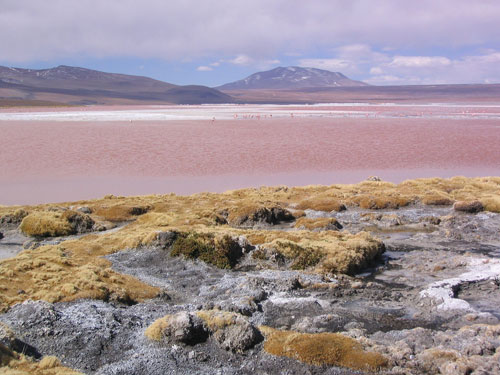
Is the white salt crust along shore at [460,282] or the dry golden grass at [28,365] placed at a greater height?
the dry golden grass at [28,365]

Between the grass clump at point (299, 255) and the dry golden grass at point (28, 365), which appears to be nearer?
the dry golden grass at point (28, 365)

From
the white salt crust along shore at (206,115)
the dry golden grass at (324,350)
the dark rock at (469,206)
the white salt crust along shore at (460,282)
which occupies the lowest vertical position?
the white salt crust along shore at (460,282)

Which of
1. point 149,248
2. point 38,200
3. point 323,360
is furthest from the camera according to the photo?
point 38,200

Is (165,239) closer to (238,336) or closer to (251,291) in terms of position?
(251,291)

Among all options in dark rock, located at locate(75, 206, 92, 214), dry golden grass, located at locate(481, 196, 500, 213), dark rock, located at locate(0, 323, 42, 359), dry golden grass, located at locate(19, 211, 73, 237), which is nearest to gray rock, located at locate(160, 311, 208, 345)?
dark rock, located at locate(0, 323, 42, 359)

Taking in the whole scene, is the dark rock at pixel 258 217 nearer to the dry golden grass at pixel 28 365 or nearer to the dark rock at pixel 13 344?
the dark rock at pixel 13 344

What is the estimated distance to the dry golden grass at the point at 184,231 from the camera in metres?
9.77

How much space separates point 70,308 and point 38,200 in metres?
13.5

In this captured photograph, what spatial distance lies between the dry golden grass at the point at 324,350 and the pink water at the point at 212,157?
51.9 ft

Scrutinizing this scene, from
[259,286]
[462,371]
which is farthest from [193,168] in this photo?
[462,371]

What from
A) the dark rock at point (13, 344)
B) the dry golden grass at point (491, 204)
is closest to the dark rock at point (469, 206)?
the dry golden grass at point (491, 204)

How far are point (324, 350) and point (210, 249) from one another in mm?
5349

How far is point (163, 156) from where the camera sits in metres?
31.8

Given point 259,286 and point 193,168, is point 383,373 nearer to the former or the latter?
point 259,286
